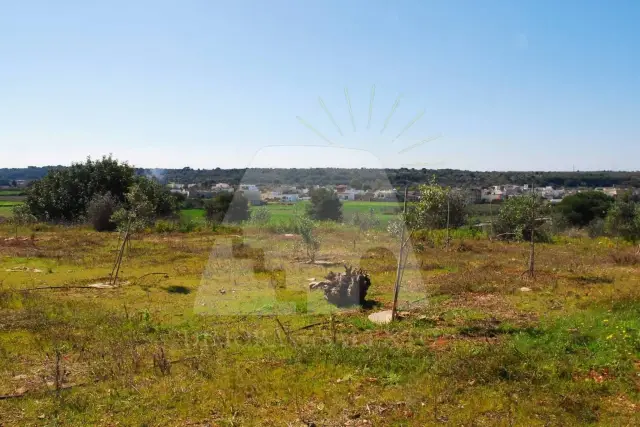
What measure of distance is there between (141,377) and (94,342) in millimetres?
2214

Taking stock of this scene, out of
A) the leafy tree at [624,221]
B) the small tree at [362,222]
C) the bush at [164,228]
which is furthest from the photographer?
the bush at [164,228]

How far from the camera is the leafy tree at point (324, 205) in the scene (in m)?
16.9

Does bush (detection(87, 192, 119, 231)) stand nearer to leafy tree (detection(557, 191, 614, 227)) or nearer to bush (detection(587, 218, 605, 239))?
bush (detection(587, 218, 605, 239))

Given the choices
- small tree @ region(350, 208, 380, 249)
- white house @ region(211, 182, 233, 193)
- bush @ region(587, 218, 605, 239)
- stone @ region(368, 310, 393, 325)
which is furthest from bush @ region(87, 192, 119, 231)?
bush @ region(587, 218, 605, 239)

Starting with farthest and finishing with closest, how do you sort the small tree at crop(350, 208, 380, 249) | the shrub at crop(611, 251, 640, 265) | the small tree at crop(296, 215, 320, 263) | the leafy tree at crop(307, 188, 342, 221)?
the small tree at crop(350, 208, 380, 249), the shrub at crop(611, 251, 640, 265), the small tree at crop(296, 215, 320, 263), the leafy tree at crop(307, 188, 342, 221)

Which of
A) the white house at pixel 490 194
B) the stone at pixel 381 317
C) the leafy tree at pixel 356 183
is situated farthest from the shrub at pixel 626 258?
the white house at pixel 490 194

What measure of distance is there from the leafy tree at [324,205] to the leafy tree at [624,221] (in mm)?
19096

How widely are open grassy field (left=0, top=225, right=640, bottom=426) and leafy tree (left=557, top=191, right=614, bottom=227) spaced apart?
1463 inches

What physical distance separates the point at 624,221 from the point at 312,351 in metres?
29.3

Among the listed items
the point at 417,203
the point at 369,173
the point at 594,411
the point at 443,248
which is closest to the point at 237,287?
the point at 369,173

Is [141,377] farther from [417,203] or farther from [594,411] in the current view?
[417,203]

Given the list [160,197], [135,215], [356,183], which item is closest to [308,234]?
[356,183]

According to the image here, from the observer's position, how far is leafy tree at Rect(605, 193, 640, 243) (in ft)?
92.4

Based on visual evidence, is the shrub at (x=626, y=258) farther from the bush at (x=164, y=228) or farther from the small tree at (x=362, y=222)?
the bush at (x=164, y=228)
